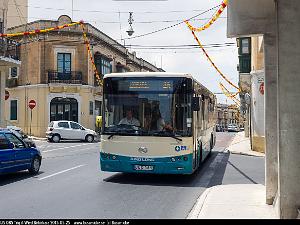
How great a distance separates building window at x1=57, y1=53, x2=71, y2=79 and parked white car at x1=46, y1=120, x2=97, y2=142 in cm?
782

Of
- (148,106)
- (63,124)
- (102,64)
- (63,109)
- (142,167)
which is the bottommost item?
→ (142,167)

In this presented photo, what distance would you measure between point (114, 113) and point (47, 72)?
29723 millimetres

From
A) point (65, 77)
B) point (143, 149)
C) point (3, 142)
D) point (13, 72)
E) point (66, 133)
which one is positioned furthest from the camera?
point (13, 72)

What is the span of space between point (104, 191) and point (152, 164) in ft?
5.64

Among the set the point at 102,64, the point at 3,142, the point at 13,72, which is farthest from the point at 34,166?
the point at 102,64

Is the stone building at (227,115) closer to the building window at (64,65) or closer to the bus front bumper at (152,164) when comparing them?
the building window at (64,65)

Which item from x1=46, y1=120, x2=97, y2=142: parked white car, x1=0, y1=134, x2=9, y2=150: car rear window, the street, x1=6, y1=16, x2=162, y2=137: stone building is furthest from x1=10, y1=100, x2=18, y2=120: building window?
x1=0, y1=134, x2=9, y2=150: car rear window

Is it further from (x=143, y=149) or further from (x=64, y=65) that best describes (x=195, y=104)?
(x=64, y=65)

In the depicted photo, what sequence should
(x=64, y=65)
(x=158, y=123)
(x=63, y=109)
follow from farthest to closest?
(x=63, y=109)
(x=64, y=65)
(x=158, y=123)

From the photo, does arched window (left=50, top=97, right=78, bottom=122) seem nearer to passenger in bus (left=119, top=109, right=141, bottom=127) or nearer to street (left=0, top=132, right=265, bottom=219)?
street (left=0, top=132, right=265, bottom=219)

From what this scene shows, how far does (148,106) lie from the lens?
11219 mm

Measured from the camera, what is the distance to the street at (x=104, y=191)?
25.3ft

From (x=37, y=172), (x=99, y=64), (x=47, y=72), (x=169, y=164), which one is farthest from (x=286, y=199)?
(x=99, y=64)

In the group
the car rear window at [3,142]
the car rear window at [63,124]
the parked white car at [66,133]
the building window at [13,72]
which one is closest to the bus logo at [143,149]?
the car rear window at [3,142]
